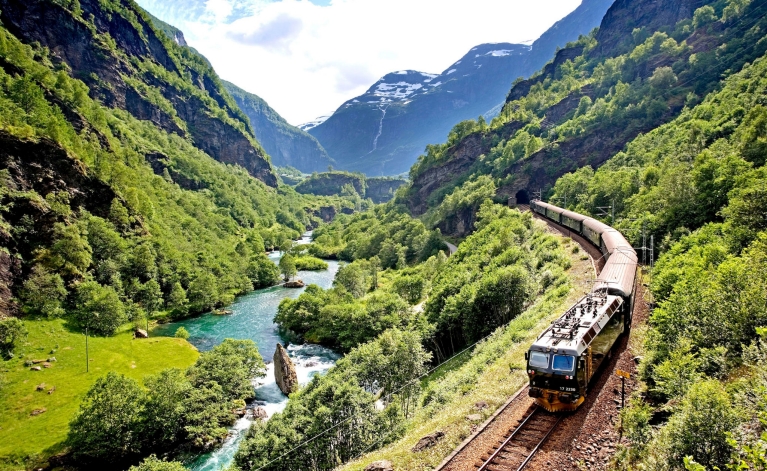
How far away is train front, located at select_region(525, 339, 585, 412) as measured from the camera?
18469 mm

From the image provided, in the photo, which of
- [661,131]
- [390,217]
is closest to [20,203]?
[390,217]

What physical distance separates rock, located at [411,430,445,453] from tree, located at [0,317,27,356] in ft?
213

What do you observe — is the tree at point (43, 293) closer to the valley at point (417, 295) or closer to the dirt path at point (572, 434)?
the valley at point (417, 295)

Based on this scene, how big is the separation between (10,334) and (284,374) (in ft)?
131

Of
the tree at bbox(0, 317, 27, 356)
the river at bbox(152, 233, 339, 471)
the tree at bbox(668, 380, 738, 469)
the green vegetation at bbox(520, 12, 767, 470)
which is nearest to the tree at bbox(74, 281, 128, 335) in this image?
the river at bbox(152, 233, 339, 471)

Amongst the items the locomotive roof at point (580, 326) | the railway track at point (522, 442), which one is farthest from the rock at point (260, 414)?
the locomotive roof at point (580, 326)

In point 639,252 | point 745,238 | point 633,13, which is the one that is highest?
point 633,13

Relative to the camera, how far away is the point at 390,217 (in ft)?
577

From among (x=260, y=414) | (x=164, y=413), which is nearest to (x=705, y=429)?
(x=260, y=414)

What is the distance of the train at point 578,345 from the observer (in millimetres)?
18625

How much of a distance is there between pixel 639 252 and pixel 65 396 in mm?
77742

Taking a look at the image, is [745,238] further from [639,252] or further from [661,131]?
[661,131]

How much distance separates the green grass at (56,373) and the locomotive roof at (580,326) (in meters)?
51.0

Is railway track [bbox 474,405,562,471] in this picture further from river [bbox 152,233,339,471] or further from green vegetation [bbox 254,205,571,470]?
river [bbox 152,233,339,471]
